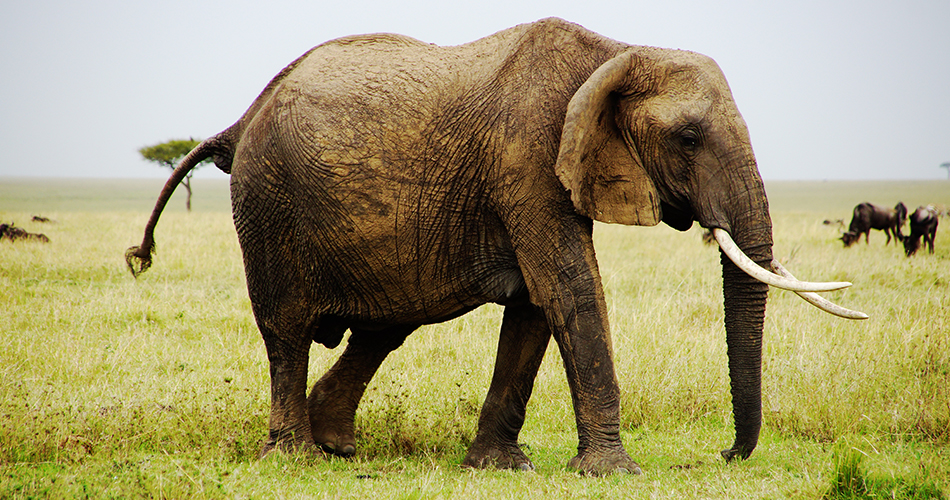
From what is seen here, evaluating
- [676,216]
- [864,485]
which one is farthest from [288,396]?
[864,485]

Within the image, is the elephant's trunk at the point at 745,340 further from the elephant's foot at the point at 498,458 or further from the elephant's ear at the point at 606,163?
the elephant's foot at the point at 498,458

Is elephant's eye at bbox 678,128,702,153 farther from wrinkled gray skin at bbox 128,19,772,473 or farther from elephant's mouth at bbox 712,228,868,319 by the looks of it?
elephant's mouth at bbox 712,228,868,319

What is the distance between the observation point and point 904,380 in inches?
267

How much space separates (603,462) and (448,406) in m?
1.95

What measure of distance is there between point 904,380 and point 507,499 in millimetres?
4197

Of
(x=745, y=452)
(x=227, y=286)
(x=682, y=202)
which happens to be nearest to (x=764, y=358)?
(x=745, y=452)

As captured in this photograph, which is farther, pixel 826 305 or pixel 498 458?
pixel 498 458

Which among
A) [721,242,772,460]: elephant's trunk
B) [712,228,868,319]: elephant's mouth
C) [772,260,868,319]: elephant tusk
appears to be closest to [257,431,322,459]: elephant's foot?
[721,242,772,460]: elephant's trunk

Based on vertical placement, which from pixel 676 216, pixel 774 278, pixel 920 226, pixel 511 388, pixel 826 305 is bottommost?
pixel 511 388

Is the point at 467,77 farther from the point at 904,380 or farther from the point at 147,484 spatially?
the point at 904,380

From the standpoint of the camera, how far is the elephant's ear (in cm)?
440

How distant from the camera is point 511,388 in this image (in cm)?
544

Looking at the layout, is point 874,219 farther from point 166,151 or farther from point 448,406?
point 166,151

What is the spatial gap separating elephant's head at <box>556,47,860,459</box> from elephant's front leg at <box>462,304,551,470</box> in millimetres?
1098
